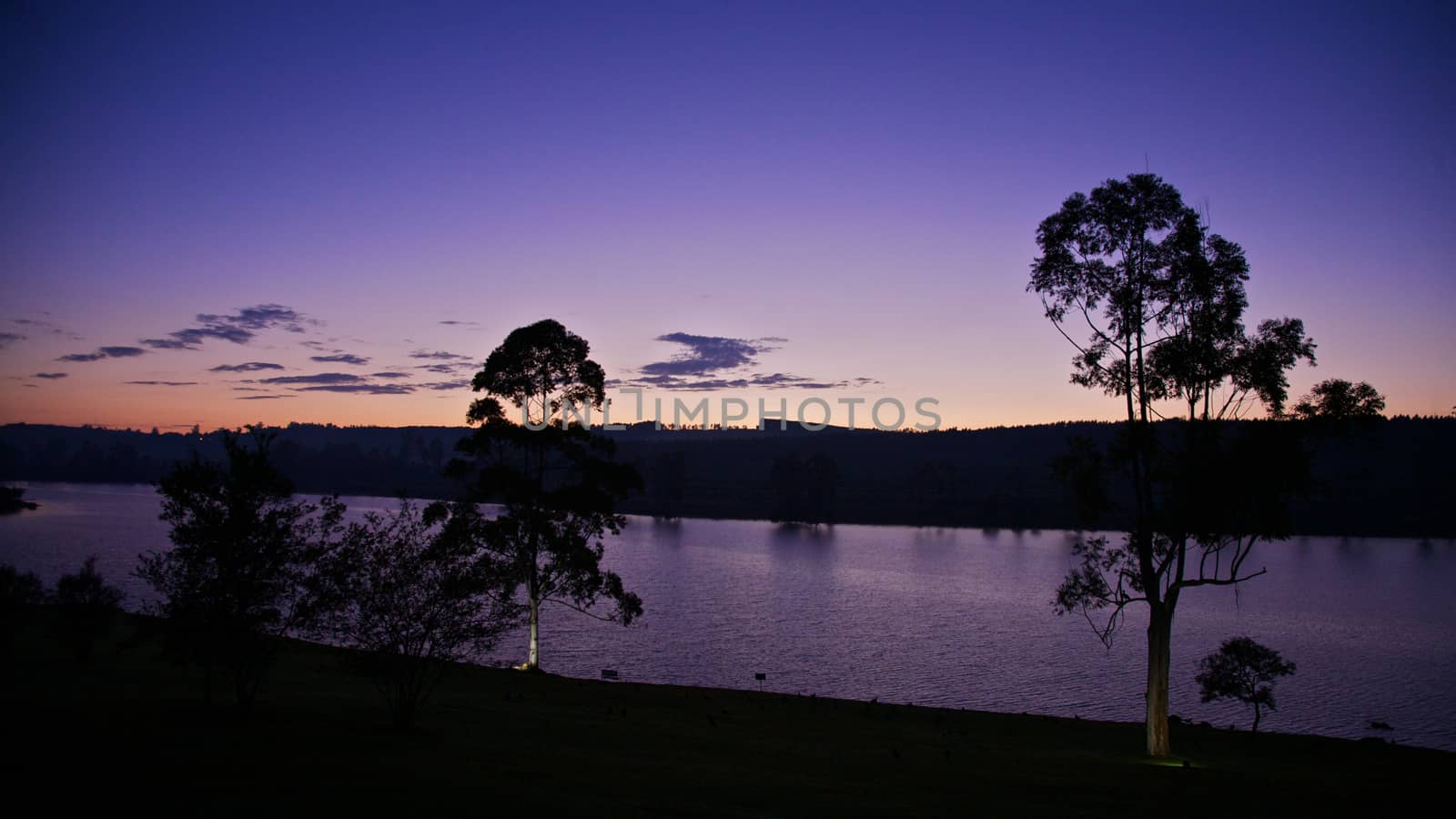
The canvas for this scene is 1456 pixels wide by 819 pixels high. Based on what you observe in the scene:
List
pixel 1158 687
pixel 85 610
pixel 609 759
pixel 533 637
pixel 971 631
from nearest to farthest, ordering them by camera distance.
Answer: pixel 609 759
pixel 1158 687
pixel 85 610
pixel 533 637
pixel 971 631

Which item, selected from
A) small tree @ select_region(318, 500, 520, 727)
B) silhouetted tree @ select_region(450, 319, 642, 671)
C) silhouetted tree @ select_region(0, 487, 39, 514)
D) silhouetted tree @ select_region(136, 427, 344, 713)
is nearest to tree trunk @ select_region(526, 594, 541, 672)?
silhouetted tree @ select_region(450, 319, 642, 671)

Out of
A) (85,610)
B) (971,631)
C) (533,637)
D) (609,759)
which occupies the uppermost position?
(85,610)

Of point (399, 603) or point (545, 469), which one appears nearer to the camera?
point (399, 603)

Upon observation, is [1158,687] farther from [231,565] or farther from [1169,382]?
[231,565]

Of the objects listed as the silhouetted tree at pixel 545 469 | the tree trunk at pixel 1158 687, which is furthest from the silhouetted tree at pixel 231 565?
the tree trunk at pixel 1158 687

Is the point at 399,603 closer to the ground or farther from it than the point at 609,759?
farther from it

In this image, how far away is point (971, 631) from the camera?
67625mm

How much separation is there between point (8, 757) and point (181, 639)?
628 centimetres

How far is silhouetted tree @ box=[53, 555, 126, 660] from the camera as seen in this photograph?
37.4 m

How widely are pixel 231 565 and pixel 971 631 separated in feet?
185

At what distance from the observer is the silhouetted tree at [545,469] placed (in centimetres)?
4038

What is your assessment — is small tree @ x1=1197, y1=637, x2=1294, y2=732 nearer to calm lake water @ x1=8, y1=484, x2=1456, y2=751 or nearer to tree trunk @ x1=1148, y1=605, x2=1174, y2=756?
calm lake water @ x1=8, y1=484, x2=1456, y2=751

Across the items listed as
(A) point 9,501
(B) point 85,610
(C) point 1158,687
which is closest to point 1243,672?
(C) point 1158,687

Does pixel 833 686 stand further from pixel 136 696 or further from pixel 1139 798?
pixel 136 696
